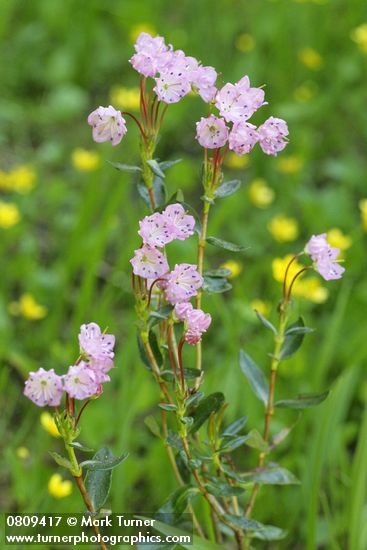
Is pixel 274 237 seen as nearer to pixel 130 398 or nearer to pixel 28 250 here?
pixel 28 250

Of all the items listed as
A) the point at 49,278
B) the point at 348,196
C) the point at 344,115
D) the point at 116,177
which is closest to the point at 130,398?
the point at 49,278

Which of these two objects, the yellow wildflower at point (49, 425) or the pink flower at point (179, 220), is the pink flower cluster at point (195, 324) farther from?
the yellow wildflower at point (49, 425)

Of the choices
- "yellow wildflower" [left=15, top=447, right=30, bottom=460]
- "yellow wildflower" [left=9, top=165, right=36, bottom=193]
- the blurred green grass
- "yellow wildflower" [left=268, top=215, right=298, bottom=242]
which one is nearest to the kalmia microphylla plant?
the blurred green grass

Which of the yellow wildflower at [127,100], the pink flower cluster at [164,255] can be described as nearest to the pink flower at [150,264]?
the pink flower cluster at [164,255]

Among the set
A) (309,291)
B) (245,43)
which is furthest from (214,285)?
(245,43)

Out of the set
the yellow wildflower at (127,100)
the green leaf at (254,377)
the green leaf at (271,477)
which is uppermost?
the yellow wildflower at (127,100)

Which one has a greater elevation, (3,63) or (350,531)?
(3,63)

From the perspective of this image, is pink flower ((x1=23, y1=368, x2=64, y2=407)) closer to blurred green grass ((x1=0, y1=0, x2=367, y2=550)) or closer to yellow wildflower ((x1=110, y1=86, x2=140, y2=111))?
blurred green grass ((x1=0, y1=0, x2=367, y2=550))
